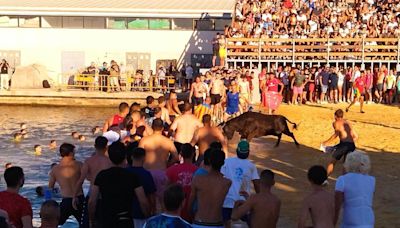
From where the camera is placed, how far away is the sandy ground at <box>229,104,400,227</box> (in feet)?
44.7

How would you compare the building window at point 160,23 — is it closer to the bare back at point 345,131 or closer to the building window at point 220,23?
the building window at point 220,23

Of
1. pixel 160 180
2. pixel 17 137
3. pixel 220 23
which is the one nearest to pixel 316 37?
pixel 220 23

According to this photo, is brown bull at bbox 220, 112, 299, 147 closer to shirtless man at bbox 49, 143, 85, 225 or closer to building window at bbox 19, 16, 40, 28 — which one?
shirtless man at bbox 49, 143, 85, 225

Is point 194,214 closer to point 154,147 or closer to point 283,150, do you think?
point 154,147

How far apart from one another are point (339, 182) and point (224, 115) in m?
15.6

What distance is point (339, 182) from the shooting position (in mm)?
8414

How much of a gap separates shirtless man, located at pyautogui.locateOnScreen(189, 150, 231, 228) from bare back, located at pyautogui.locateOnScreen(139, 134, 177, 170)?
2.02 metres

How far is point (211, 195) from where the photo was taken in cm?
863

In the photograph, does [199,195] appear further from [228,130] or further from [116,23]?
[116,23]

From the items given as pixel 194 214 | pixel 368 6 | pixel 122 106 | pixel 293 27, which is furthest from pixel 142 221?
pixel 368 6

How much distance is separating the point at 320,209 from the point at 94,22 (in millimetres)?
34659

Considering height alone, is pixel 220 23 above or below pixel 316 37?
above

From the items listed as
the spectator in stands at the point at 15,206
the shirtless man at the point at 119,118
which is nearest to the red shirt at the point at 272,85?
the shirtless man at the point at 119,118

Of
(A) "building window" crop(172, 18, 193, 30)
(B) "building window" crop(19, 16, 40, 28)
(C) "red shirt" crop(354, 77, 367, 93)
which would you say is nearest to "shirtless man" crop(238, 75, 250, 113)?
(C) "red shirt" crop(354, 77, 367, 93)
